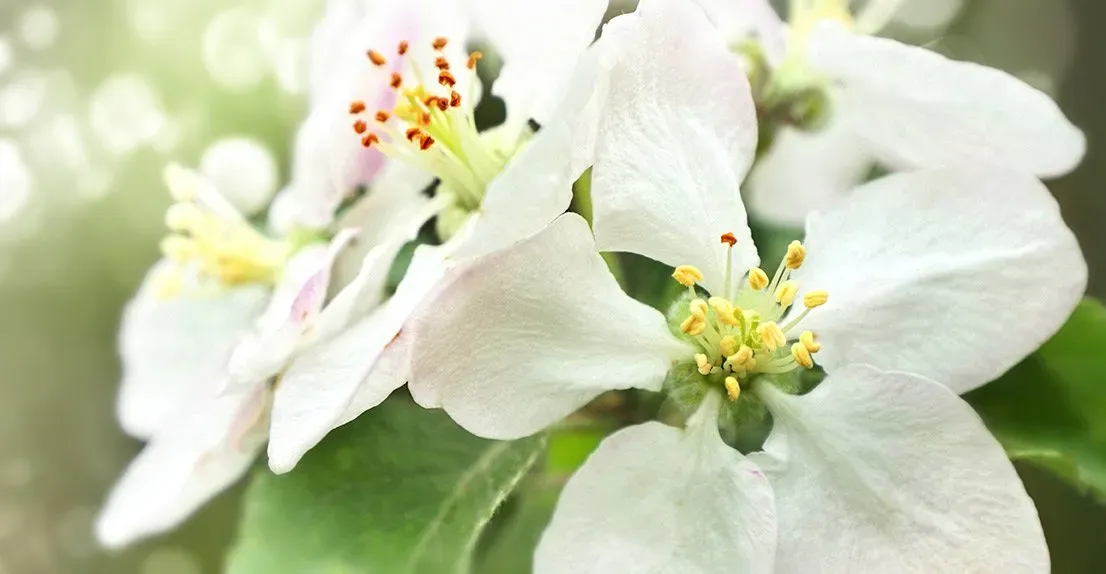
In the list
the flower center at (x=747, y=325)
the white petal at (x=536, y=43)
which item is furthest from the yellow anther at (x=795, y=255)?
the white petal at (x=536, y=43)

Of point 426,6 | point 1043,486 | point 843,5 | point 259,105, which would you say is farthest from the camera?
point 259,105

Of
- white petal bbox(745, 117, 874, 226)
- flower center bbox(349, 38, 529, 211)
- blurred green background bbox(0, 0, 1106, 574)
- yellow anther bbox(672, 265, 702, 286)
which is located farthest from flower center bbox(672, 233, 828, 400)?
blurred green background bbox(0, 0, 1106, 574)

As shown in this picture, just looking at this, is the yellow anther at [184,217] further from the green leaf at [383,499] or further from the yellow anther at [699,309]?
the yellow anther at [699,309]

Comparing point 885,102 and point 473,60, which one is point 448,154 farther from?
point 885,102

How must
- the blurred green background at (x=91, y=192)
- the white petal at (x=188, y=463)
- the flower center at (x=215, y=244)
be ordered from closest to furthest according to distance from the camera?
the white petal at (x=188, y=463), the flower center at (x=215, y=244), the blurred green background at (x=91, y=192)

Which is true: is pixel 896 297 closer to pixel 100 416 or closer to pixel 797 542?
pixel 797 542

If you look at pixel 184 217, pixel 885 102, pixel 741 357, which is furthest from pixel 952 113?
pixel 184 217

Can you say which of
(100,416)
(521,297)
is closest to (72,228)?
(100,416)
